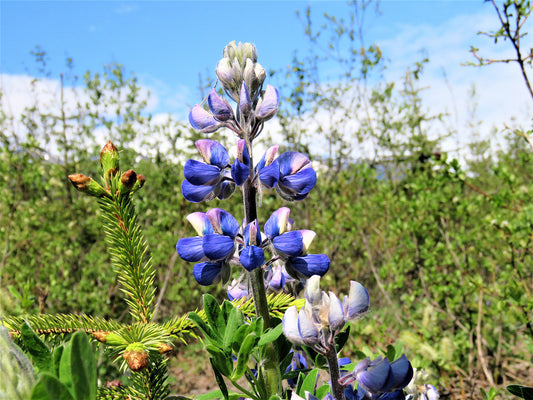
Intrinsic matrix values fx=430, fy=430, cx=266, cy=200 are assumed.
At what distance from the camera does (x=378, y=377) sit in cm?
68

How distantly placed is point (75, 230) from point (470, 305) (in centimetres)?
355

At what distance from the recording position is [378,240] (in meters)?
4.74

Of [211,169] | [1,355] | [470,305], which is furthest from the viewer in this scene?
[470,305]

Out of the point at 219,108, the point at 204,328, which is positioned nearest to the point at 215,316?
the point at 204,328

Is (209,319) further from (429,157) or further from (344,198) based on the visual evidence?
(429,157)

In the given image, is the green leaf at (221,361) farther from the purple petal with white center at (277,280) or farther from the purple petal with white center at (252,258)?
the purple petal with white center at (277,280)

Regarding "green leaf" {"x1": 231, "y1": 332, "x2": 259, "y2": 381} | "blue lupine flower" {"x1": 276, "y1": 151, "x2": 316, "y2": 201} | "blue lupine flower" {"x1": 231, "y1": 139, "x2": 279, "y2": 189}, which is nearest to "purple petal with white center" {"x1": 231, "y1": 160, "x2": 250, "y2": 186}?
"blue lupine flower" {"x1": 231, "y1": 139, "x2": 279, "y2": 189}

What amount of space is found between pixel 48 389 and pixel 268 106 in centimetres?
71

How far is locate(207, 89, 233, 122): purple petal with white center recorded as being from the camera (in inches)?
38.6

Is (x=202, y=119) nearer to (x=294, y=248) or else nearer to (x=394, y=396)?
(x=294, y=248)

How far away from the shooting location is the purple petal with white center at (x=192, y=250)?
0.92 metres

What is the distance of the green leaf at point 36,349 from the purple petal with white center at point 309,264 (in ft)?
1.65

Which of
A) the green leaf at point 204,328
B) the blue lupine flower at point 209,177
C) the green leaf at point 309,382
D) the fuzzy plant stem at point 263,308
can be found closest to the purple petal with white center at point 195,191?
the blue lupine flower at point 209,177

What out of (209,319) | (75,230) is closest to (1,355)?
(209,319)
